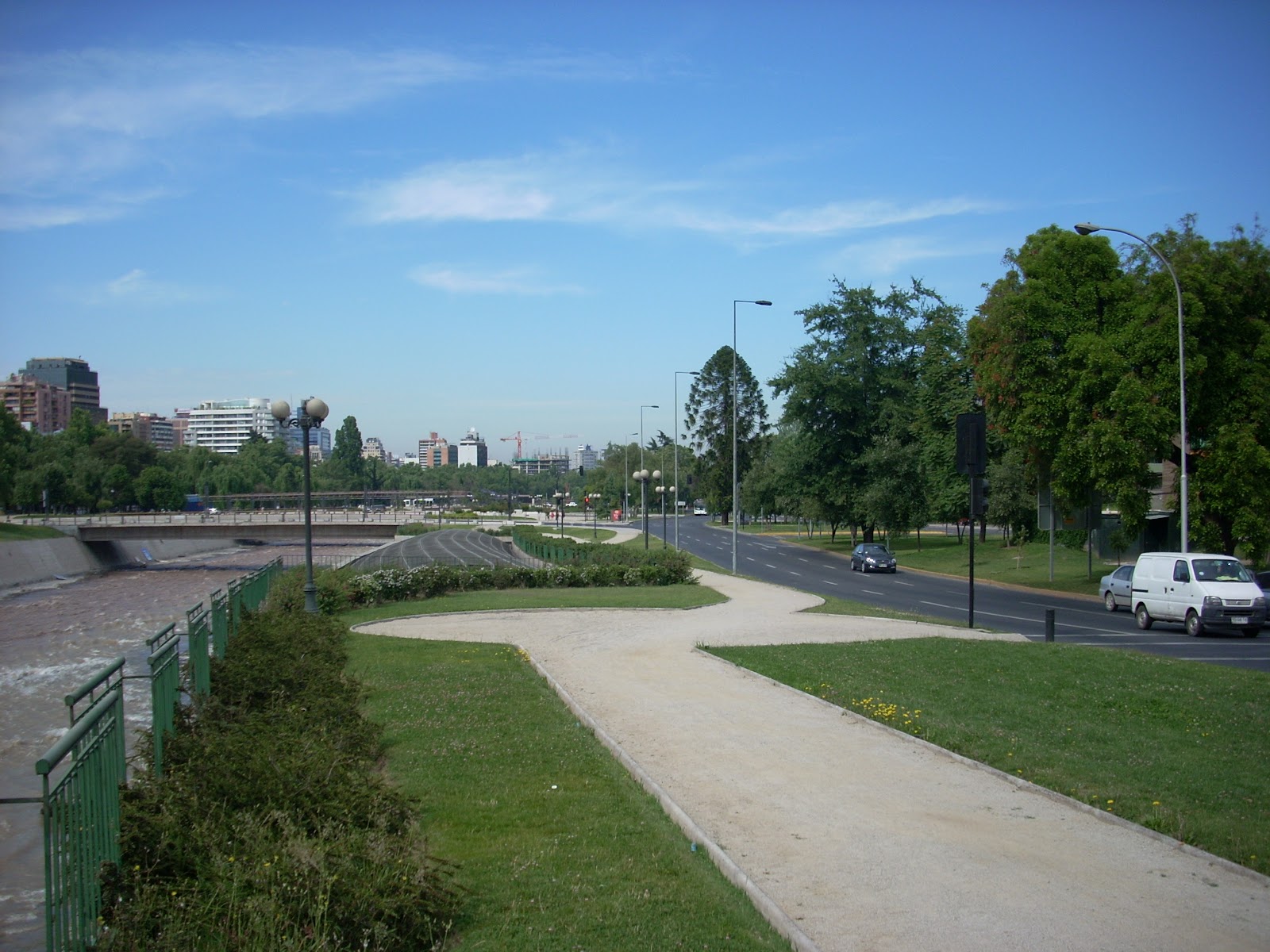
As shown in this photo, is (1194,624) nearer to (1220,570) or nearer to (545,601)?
(1220,570)

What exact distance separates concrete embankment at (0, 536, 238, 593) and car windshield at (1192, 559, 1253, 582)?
5654 centimetres

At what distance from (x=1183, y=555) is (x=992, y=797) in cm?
1905

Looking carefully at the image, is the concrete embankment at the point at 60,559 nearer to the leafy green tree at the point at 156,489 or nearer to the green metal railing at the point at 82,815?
the leafy green tree at the point at 156,489

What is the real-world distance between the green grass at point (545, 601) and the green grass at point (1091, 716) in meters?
9.36

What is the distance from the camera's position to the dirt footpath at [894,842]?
596 cm

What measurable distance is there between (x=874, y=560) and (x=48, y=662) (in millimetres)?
35625

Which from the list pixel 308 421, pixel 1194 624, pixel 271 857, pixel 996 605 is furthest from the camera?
pixel 996 605

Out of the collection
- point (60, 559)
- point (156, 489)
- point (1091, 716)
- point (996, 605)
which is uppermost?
point (156, 489)

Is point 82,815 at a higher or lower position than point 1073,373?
lower

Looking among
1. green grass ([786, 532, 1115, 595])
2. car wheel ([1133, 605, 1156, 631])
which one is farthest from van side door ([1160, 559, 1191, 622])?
green grass ([786, 532, 1115, 595])

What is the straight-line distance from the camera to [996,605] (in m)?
32.6

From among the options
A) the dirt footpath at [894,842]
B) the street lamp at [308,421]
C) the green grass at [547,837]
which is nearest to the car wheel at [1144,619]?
the dirt footpath at [894,842]

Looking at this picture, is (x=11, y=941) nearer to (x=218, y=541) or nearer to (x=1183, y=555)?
(x=1183, y=555)

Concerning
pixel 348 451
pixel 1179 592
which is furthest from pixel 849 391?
pixel 348 451
